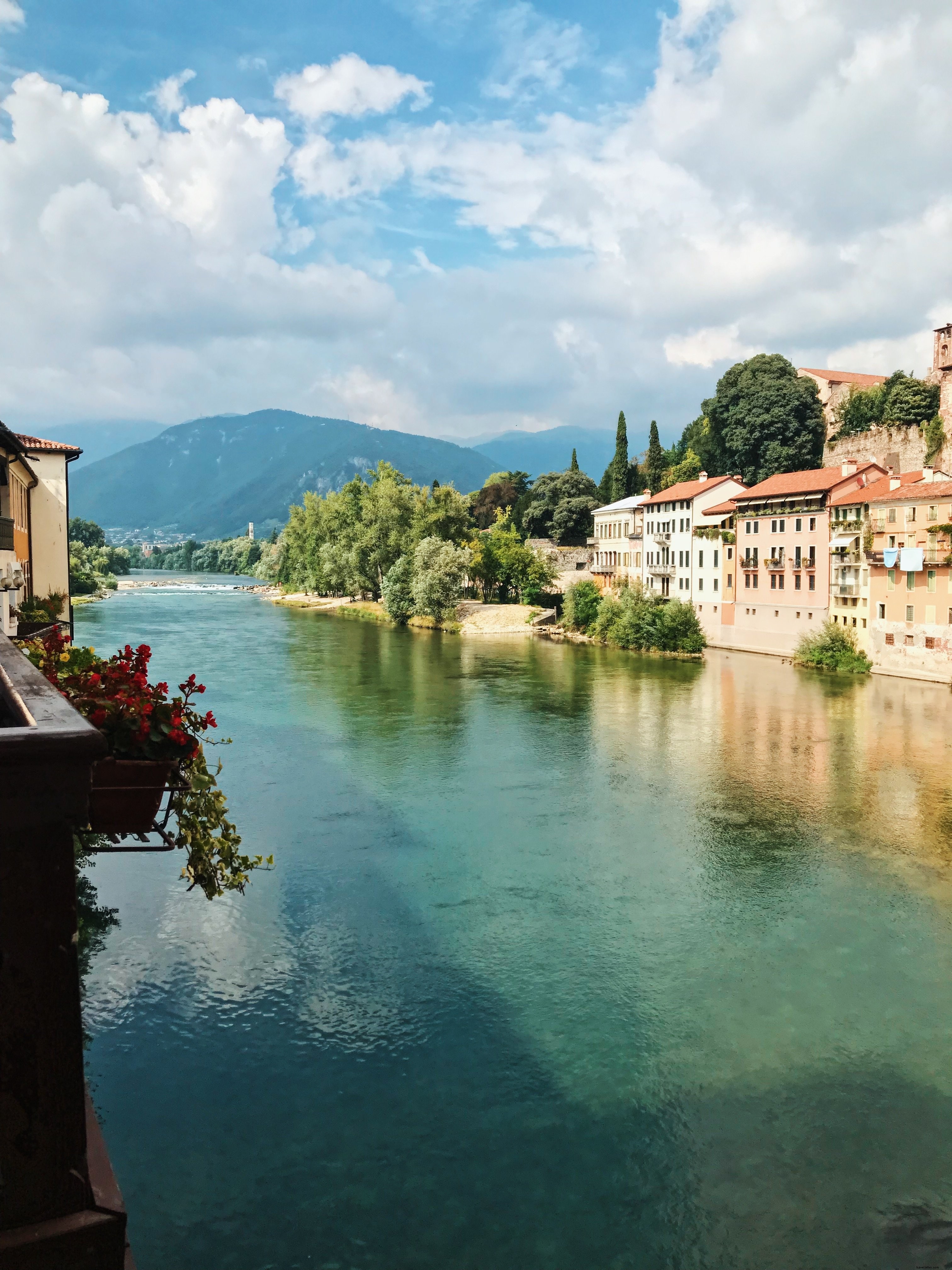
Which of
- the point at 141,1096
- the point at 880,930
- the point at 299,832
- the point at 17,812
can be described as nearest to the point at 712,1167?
the point at 141,1096

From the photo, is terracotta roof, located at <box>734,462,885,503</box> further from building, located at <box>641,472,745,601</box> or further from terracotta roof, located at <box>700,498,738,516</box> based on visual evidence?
building, located at <box>641,472,745,601</box>

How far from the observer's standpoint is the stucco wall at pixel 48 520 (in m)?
27.0

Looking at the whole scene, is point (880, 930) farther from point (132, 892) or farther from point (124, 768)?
point (124, 768)

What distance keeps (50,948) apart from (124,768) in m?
2.82

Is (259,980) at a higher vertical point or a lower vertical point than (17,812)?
lower

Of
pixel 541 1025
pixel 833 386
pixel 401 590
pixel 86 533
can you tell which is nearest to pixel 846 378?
pixel 833 386

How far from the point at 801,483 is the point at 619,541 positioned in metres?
18.2

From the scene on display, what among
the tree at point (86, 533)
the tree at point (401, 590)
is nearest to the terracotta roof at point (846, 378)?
the tree at point (401, 590)

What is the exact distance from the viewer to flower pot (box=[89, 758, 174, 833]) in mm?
5352

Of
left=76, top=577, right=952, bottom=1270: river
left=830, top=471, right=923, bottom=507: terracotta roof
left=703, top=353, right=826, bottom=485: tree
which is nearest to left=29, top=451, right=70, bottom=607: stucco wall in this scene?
left=76, top=577, right=952, bottom=1270: river

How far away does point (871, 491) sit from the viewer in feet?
141

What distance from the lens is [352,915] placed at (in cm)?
1496

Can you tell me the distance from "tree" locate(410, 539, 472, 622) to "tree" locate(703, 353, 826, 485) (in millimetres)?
19293

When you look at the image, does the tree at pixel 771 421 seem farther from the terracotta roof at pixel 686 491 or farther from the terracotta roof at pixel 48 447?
the terracotta roof at pixel 48 447
